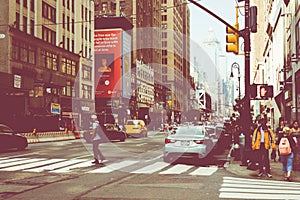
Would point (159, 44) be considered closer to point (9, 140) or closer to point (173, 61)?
point (173, 61)

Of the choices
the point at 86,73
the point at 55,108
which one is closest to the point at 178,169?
the point at 55,108

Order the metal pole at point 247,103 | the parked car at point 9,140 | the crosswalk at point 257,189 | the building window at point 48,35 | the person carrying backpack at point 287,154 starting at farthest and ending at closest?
1. the building window at point 48,35
2. the parked car at point 9,140
3. the metal pole at point 247,103
4. the person carrying backpack at point 287,154
5. the crosswalk at point 257,189

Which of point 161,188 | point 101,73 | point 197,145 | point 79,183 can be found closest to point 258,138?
point 197,145

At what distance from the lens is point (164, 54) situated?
140 m

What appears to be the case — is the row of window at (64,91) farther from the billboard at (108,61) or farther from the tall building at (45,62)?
the billboard at (108,61)

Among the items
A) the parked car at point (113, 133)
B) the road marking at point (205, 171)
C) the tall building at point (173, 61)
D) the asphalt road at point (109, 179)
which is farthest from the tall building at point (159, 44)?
the road marking at point (205, 171)

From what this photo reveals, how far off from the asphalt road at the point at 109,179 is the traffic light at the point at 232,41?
13.4 ft

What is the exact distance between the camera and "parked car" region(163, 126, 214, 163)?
18250 millimetres

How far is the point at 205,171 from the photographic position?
1595cm

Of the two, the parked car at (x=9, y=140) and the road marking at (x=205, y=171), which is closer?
the road marking at (x=205, y=171)

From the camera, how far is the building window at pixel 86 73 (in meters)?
69.1

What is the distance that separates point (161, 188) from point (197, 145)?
692cm

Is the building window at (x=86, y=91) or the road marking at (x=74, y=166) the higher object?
the building window at (x=86, y=91)

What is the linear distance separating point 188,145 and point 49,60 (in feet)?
134
